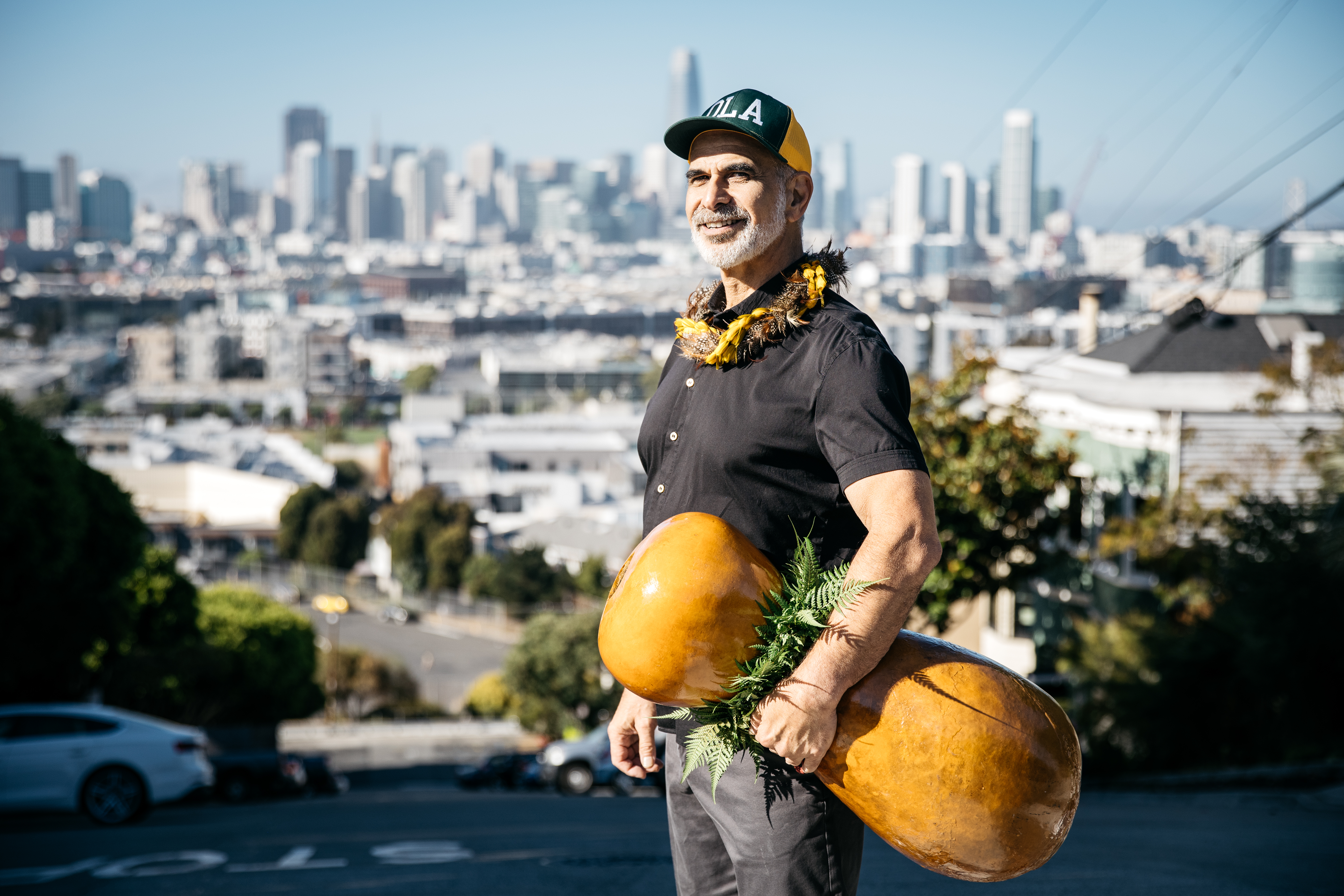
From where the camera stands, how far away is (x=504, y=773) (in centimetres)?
2181

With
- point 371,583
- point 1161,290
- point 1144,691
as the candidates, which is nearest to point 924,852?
point 1144,691

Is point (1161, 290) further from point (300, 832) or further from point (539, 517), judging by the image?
point (300, 832)

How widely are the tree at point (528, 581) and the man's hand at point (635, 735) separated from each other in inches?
2119

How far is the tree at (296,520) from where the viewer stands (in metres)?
75.5

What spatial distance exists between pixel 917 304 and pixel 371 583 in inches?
5181

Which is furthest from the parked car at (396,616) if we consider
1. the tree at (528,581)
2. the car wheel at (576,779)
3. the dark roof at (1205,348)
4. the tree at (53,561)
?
the car wheel at (576,779)

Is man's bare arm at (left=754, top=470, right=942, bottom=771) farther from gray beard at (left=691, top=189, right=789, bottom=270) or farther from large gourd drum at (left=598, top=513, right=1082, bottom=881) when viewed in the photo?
gray beard at (left=691, top=189, right=789, bottom=270)

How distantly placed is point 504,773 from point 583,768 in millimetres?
5794

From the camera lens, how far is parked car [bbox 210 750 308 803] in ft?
51.8

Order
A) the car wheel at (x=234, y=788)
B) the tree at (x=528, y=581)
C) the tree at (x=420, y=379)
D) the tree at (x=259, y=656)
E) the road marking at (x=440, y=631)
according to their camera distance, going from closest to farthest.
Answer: the car wheel at (x=234, y=788) < the tree at (x=259, y=656) < the tree at (x=528, y=581) < the road marking at (x=440, y=631) < the tree at (x=420, y=379)

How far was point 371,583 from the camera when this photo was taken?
6975 centimetres

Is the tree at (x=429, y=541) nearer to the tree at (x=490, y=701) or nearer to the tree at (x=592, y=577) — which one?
the tree at (x=592, y=577)

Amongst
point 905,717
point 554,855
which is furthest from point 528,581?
point 905,717

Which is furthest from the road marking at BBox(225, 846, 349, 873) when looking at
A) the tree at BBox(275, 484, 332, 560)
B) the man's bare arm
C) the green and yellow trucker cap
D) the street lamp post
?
the tree at BBox(275, 484, 332, 560)
